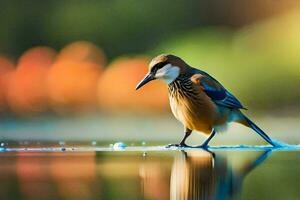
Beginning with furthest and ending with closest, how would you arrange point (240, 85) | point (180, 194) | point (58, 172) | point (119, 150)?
1. point (240, 85)
2. point (119, 150)
3. point (58, 172)
4. point (180, 194)

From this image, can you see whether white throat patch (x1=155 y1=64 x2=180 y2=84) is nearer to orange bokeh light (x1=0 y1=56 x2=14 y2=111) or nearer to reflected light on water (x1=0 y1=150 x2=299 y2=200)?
reflected light on water (x1=0 y1=150 x2=299 y2=200)

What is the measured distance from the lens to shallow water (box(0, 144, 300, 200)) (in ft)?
9.33

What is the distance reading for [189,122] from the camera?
4.86m

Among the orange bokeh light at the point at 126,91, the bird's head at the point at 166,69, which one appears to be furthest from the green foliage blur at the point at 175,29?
the bird's head at the point at 166,69

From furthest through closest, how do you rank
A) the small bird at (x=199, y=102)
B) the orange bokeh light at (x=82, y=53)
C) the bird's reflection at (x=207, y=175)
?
the orange bokeh light at (x=82, y=53) < the small bird at (x=199, y=102) < the bird's reflection at (x=207, y=175)

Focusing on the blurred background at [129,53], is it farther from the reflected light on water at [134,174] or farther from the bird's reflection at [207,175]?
the bird's reflection at [207,175]

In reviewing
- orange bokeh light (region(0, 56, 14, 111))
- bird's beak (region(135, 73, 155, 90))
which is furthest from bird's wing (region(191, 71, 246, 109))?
orange bokeh light (region(0, 56, 14, 111))

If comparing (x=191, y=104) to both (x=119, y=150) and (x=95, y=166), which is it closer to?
(x=119, y=150)

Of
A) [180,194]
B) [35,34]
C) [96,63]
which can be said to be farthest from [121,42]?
[180,194]

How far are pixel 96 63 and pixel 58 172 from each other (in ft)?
14.9

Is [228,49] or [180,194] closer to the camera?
[180,194]

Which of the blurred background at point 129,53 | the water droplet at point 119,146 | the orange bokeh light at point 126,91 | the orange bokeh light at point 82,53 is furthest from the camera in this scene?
the orange bokeh light at point 82,53

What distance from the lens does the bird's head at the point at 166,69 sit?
16.3 ft

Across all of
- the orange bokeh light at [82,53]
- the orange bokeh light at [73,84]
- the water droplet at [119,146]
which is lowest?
the water droplet at [119,146]
